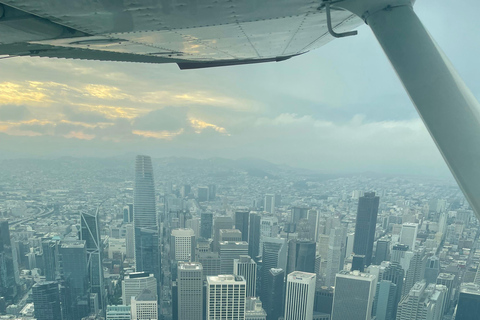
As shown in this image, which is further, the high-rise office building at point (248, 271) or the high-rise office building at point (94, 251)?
the high-rise office building at point (248, 271)

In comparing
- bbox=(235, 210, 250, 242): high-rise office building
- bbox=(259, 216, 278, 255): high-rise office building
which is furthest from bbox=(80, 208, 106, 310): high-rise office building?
bbox=(259, 216, 278, 255): high-rise office building

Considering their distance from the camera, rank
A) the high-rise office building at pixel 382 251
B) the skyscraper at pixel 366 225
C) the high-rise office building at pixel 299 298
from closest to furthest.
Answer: the high-rise office building at pixel 299 298, the high-rise office building at pixel 382 251, the skyscraper at pixel 366 225

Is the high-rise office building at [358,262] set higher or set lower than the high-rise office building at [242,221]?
lower

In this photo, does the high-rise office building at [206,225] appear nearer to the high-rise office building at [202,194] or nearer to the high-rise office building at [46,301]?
the high-rise office building at [202,194]

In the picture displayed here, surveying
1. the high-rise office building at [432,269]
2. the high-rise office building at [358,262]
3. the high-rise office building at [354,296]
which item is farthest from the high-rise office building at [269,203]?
the high-rise office building at [432,269]

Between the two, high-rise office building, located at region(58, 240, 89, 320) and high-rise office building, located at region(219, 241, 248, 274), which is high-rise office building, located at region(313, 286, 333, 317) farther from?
high-rise office building, located at region(58, 240, 89, 320)

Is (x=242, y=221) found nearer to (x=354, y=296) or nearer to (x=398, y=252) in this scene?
(x=354, y=296)

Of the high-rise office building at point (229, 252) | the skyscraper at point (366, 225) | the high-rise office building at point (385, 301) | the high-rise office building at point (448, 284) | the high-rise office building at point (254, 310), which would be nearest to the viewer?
the high-rise office building at point (448, 284)
